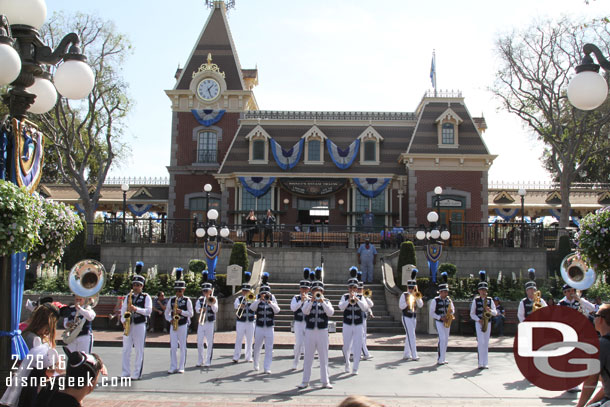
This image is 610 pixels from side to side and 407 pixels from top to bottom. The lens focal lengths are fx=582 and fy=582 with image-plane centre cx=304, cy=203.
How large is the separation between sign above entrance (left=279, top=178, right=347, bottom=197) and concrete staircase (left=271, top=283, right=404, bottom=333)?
9207 millimetres

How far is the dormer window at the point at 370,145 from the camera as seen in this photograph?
32.6 meters

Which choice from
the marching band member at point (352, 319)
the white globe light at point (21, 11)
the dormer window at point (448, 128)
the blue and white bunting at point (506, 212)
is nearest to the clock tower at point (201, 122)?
the dormer window at point (448, 128)

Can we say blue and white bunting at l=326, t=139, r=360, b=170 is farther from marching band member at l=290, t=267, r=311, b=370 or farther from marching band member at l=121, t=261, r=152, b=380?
marching band member at l=121, t=261, r=152, b=380

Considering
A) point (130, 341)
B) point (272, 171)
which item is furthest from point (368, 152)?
point (130, 341)

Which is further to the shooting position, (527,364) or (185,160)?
(185,160)

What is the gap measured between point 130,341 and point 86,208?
21713 millimetres

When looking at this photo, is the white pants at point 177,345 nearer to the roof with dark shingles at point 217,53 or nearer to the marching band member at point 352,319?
the marching band member at point 352,319

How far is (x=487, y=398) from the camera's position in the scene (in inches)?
402

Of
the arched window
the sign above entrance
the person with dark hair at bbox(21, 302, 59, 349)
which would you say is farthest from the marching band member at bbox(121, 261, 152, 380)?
the arched window

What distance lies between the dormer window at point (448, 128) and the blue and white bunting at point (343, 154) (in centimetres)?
453

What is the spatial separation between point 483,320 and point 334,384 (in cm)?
441

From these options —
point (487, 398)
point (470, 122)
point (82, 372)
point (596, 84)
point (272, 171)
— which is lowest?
point (487, 398)

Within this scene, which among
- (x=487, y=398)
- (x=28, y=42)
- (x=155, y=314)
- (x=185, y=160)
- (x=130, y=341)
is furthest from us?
(x=185, y=160)

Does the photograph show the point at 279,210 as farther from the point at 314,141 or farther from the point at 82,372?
the point at 82,372
